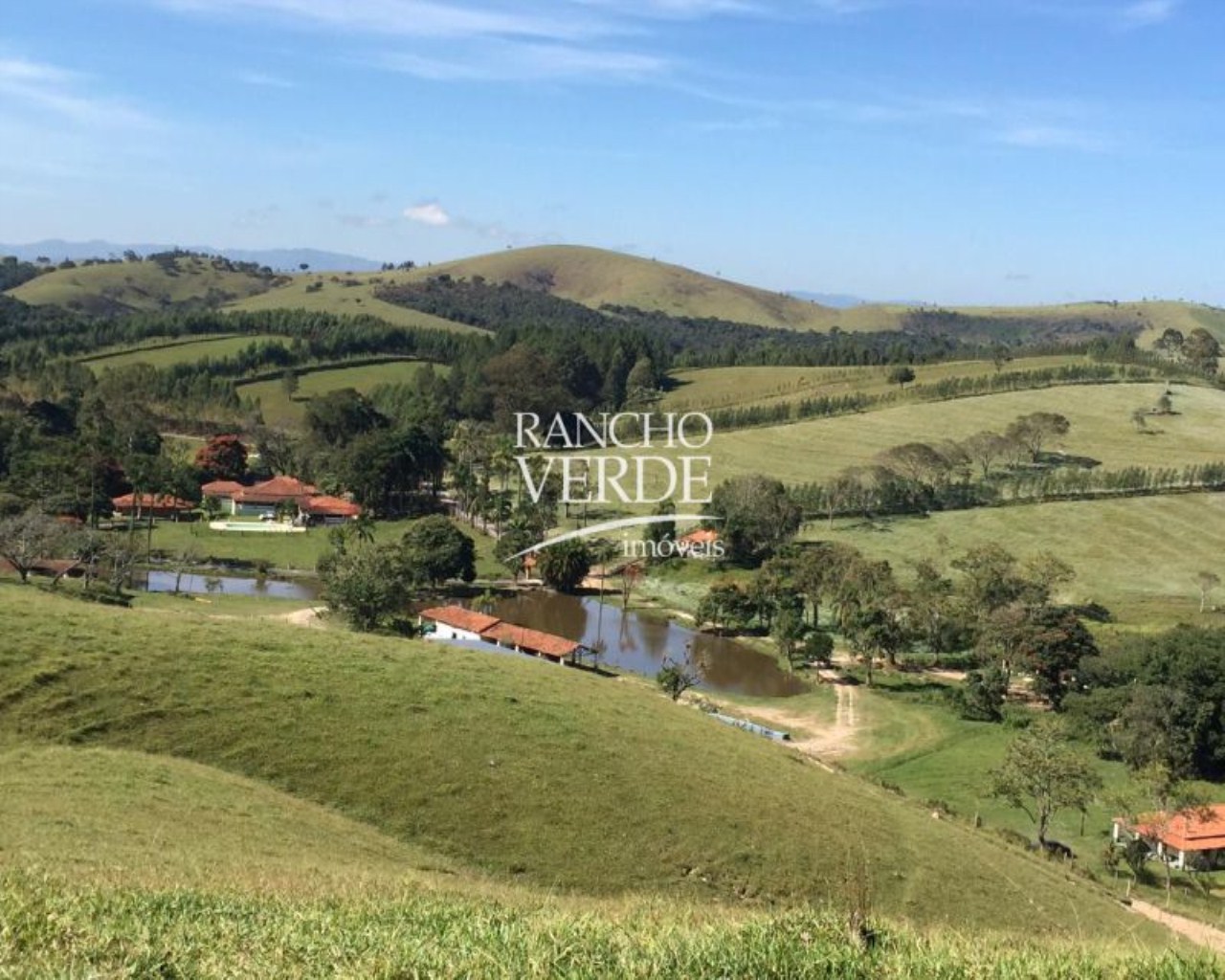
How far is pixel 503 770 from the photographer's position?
2127 cm

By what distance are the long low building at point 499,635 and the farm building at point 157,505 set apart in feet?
136

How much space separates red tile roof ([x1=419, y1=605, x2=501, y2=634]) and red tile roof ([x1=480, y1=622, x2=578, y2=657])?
0.44 m

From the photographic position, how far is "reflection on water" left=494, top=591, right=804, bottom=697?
173ft

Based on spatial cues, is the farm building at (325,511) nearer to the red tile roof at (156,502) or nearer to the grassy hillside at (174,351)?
the red tile roof at (156,502)

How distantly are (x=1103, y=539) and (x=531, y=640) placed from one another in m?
48.1

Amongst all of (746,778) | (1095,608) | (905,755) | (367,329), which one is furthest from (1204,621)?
(367,329)

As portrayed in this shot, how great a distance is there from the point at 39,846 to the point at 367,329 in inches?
5943

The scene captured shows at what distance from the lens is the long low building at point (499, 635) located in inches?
1981

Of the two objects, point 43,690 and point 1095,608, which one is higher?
point 43,690

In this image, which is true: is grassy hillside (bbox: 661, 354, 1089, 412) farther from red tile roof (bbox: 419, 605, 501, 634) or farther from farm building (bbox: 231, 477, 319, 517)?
red tile roof (bbox: 419, 605, 501, 634)

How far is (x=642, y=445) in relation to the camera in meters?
110

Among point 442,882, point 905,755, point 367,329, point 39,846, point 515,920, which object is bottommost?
point 905,755

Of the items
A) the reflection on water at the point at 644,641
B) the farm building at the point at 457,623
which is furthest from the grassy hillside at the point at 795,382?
the farm building at the point at 457,623

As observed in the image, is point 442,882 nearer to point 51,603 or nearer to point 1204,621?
point 51,603
